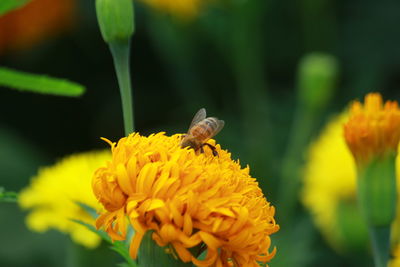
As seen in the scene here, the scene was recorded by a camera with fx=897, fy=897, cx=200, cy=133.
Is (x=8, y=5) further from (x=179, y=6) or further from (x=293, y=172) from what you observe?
(x=179, y=6)

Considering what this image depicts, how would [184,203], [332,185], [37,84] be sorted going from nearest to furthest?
[184,203]
[37,84]
[332,185]

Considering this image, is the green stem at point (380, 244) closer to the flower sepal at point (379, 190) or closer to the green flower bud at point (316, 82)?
the flower sepal at point (379, 190)

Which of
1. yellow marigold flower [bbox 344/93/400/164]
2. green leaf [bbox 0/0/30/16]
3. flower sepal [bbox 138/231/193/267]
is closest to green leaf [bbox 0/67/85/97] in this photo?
green leaf [bbox 0/0/30/16]

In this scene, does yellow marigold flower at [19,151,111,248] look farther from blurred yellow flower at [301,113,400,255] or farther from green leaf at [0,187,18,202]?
green leaf at [0,187,18,202]

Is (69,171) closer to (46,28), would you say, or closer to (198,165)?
(198,165)

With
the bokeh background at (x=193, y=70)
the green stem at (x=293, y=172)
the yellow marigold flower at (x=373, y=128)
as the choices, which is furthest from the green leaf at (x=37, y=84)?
the bokeh background at (x=193, y=70)

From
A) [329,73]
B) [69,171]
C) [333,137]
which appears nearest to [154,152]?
[69,171]

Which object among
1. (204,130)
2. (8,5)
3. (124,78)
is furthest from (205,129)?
(8,5)
